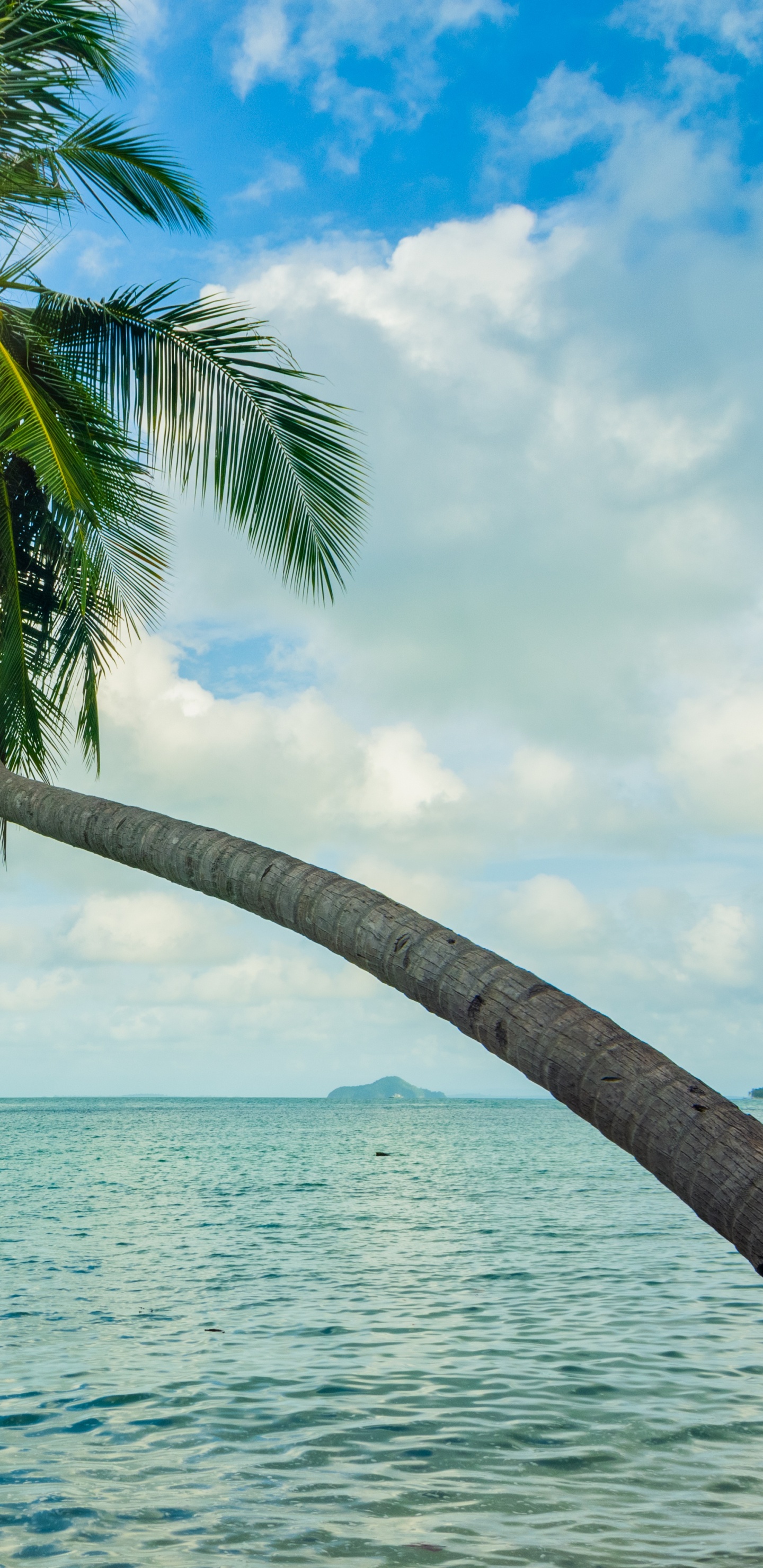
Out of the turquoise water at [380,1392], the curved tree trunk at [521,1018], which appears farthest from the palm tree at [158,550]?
the turquoise water at [380,1392]

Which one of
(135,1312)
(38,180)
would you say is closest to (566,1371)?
(135,1312)

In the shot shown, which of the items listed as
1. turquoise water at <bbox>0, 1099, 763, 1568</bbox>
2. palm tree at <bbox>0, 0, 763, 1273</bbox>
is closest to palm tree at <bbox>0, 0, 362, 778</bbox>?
palm tree at <bbox>0, 0, 763, 1273</bbox>

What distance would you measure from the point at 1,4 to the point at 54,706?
4.95 meters

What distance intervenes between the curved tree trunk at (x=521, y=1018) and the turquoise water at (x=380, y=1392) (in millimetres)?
4189

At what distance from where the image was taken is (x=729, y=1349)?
11078 mm

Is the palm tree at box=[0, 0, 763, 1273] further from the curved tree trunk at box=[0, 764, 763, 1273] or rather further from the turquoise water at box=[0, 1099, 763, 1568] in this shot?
the turquoise water at box=[0, 1099, 763, 1568]

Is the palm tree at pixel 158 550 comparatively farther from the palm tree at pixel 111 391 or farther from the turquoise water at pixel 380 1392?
the turquoise water at pixel 380 1392

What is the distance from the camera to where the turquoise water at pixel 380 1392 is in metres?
6.34

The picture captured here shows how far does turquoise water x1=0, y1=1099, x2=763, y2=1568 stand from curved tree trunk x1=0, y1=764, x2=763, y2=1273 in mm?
4189

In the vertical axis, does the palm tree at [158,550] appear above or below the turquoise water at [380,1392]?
above

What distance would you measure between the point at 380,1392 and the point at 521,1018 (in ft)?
25.2

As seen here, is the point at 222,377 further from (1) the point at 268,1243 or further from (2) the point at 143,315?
(1) the point at 268,1243

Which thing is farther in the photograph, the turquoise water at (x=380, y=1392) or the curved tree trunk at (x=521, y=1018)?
the turquoise water at (x=380, y=1392)

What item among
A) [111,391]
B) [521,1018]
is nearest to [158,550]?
[111,391]
